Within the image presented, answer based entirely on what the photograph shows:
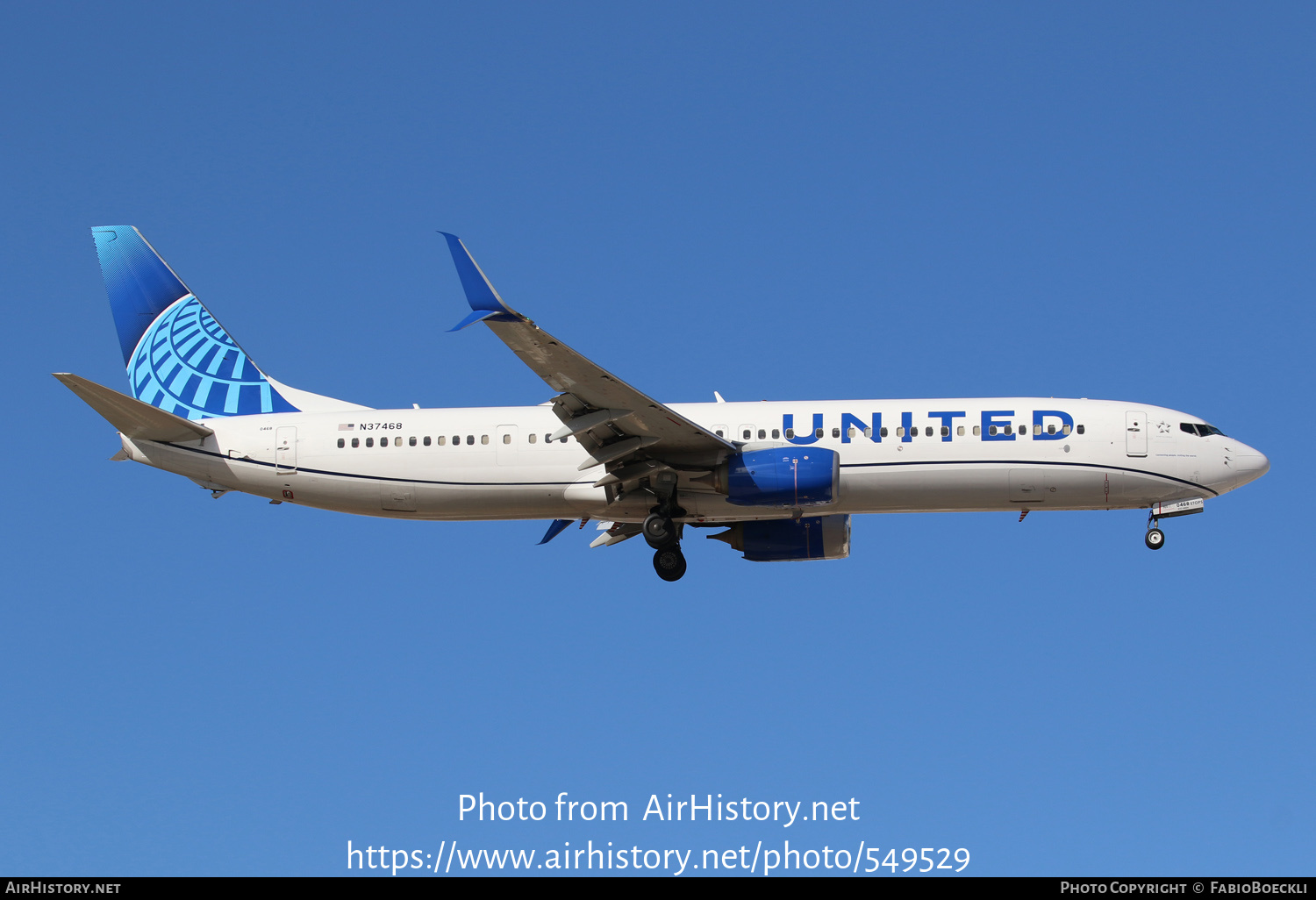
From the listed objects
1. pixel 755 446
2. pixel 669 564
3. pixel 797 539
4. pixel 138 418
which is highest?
pixel 138 418

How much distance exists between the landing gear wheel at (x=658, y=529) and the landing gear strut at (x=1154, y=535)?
11845mm

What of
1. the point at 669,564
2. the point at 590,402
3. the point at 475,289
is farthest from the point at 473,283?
the point at 669,564

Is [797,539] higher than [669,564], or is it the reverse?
[797,539]

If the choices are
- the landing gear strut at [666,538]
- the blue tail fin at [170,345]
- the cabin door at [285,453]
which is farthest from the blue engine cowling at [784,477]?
the blue tail fin at [170,345]

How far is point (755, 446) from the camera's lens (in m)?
34.8

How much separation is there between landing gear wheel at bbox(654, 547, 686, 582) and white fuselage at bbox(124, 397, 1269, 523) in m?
1.11

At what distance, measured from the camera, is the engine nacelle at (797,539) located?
123 feet

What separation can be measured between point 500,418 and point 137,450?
9473 millimetres

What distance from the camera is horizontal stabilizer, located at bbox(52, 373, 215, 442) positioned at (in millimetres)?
33844

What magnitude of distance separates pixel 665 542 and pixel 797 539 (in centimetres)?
413

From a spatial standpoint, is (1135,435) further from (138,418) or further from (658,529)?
(138,418)

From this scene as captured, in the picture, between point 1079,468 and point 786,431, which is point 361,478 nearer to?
point 786,431

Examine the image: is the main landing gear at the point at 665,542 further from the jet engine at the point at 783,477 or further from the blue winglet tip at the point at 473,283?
the blue winglet tip at the point at 473,283
